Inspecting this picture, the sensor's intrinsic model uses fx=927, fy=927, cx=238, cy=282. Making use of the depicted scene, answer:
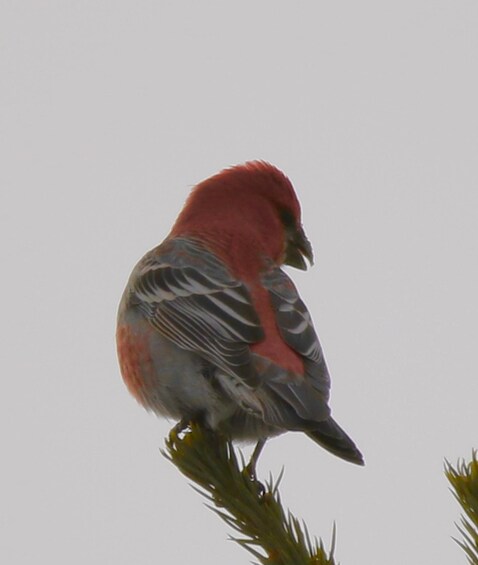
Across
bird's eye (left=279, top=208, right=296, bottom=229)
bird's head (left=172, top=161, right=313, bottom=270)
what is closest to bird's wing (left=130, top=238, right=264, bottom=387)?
bird's head (left=172, top=161, right=313, bottom=270)

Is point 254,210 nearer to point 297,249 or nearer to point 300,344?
point 297,249

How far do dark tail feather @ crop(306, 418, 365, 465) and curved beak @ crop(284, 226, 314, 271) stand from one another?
258 centimetres

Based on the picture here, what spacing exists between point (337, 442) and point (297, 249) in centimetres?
277

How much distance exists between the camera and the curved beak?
641 cm

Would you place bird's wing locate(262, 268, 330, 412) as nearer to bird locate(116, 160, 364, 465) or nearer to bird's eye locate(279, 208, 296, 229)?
bird locate(116, 160, 364, 465)

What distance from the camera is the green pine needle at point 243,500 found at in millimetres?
3006

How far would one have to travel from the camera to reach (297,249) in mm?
6512

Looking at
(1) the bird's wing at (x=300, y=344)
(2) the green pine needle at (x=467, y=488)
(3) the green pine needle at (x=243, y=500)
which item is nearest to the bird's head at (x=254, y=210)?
(1) the bird's wing at (x=300, y=344)

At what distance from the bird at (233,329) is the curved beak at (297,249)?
2cm

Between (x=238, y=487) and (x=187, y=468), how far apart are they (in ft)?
0.96

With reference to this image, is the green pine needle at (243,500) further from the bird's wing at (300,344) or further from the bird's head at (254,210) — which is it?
the bird's head at (254,210)

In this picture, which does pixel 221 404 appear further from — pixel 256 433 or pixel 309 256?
pixel 309 256

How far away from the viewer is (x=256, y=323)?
15.6 ft

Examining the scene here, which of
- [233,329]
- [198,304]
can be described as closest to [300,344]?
[233,329]
